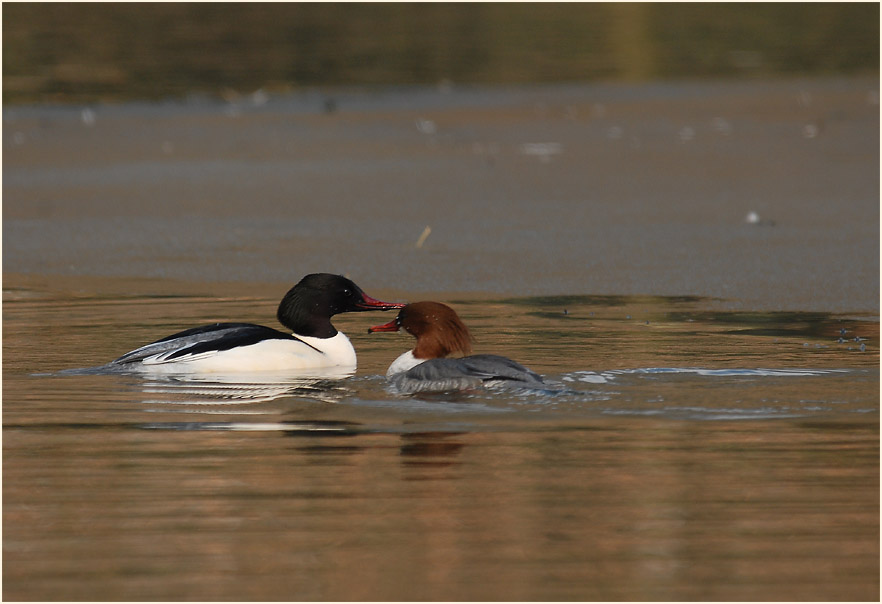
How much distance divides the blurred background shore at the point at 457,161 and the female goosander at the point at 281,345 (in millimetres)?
2151

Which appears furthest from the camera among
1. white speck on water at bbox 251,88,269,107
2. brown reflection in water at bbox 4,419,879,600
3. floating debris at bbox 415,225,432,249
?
white speck on water at bbox 251,88,269,107

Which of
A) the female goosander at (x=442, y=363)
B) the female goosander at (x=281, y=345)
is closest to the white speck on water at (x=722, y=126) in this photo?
the female goosander at (x=281, y=345)

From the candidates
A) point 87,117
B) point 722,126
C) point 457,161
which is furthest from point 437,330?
point 87,117

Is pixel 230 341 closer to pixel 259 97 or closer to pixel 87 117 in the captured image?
pixel 87 117

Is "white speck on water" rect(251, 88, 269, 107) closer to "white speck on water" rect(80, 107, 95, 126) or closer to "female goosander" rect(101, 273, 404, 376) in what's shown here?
"white speck on water" rect(80, 107, 95, 126)

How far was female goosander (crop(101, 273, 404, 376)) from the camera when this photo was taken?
8.74 meters

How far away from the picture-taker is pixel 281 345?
29.7ft

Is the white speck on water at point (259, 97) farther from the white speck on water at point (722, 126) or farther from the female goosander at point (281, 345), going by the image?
the female goosander at point (281, 345)

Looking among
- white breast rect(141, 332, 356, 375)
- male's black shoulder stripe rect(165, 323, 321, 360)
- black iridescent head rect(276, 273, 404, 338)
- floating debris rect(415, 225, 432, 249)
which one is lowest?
white breast rect(141, 332, 356, 375)

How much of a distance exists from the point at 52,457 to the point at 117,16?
33.6 metres

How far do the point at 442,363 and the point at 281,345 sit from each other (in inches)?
49.0

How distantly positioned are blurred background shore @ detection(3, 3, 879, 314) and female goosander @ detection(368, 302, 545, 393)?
106 inches

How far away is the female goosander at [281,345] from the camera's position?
874 centimetres

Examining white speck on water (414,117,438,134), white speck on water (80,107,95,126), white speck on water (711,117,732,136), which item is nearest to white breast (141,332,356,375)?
white speck on water (711,117,732,136)
